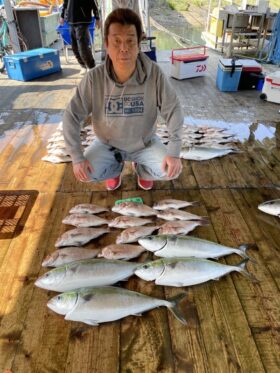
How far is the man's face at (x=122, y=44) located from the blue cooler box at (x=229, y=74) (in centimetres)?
365

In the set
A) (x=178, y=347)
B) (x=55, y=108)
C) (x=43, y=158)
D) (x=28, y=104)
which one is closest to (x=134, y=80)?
(x=43, y=158)

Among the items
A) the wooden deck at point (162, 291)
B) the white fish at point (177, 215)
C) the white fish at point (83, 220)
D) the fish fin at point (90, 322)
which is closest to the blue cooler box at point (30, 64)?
the wooden deck at point (162, 291)

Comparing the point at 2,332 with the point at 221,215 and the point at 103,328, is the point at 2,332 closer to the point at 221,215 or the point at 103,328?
the point at 103,328

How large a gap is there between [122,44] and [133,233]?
122 centimetres

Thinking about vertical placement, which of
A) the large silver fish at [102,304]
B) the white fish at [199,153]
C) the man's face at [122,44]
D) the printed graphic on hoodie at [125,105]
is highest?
the man's face at [122,44]

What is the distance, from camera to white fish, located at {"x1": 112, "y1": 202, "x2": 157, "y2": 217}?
225 cm

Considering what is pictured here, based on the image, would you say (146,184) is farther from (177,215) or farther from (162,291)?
(162,291)

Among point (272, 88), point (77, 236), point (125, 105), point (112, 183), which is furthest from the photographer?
point (272, 88)

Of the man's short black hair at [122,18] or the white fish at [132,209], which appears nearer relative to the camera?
the man's short black hair at [122,18]

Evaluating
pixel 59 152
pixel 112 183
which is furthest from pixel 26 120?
pixel 112 183

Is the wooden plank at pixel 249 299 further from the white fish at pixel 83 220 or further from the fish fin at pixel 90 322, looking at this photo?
the white fish at pixel 83 220

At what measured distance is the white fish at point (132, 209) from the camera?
2252 mm

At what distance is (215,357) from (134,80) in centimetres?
178

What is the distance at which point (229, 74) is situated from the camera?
5.31 meters
